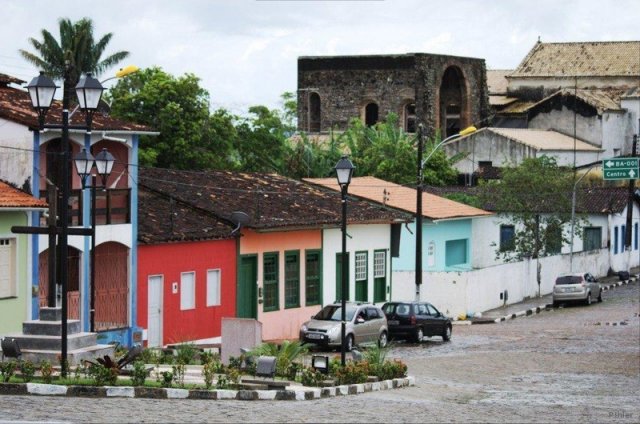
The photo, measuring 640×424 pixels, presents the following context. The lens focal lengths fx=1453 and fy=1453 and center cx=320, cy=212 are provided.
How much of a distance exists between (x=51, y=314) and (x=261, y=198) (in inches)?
764

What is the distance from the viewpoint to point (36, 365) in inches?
901

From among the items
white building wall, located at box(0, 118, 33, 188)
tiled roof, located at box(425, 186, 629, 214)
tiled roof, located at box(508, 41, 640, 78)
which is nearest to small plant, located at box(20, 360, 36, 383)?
white building wall, located at box(0, 118, 33, 188)

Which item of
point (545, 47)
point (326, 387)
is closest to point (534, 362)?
point (326, 387)

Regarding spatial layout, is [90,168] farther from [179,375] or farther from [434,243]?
[434,243]

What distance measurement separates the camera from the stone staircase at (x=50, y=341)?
23.2 m

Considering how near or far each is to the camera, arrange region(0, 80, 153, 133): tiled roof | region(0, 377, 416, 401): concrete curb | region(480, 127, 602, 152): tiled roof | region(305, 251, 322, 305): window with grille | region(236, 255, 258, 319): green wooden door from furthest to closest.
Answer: region(480, 127, 602, 152): tiled roof
region(305, 251, 322, 305): window with grille
region(236, 255, 258, 319): green wooden door
region(0, 80, 153, 133): tiled roof
region(0, 377, 416, 401): concrete curb

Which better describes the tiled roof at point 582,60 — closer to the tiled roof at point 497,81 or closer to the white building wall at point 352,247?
the tiled roof at point 497,81

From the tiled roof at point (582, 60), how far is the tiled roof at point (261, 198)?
2332 inches

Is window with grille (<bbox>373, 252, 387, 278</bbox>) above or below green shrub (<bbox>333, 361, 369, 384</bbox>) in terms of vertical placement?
above

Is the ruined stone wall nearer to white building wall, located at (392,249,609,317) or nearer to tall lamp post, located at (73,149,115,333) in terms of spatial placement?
white building wall, located at (392,249,609,317)

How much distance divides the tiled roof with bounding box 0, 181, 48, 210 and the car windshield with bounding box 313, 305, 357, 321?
9214 mm

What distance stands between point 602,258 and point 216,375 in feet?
156

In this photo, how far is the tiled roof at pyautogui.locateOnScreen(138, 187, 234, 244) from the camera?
117ft

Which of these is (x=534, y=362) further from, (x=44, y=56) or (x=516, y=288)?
(x=44, y=56)
